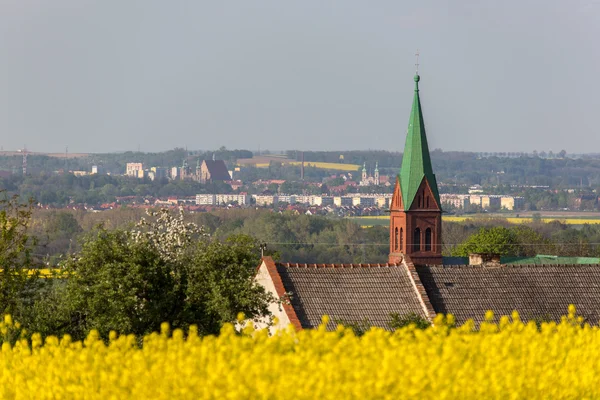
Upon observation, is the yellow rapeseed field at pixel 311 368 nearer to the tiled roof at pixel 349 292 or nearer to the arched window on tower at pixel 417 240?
the tiled roof at pixel 349 292

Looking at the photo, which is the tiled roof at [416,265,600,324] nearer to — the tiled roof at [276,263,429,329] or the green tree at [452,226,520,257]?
the tiled roof at [276,263,429,329]

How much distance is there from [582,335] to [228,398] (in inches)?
336

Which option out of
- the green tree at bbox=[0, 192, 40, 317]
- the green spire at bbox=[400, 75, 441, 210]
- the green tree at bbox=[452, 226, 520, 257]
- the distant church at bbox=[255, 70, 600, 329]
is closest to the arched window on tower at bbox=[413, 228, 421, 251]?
the green spire at bbox=[400, 75, 441, 210]

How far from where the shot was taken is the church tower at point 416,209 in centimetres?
10875

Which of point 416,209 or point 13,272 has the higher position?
point 13,272

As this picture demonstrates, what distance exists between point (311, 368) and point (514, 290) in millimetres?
37030

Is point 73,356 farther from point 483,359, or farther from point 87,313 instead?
point 87,313

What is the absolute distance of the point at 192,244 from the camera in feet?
162

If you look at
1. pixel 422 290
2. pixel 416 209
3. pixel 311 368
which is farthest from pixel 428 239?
pixel 311 368

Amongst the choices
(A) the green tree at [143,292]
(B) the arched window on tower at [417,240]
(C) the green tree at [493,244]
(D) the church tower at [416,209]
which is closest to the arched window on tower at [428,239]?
(D) the church tower at [416,209]

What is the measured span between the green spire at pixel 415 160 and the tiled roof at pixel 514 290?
5125 centimetres

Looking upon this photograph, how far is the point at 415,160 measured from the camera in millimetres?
112000

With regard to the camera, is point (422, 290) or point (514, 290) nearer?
point (422, 290)

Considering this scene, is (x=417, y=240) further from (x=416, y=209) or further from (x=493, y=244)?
(x=493, y=244)
